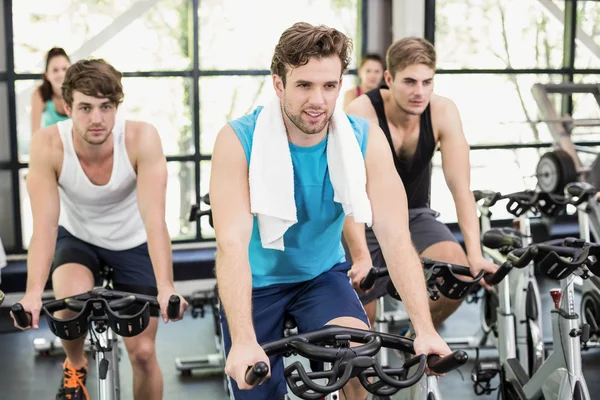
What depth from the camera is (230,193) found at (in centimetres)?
208

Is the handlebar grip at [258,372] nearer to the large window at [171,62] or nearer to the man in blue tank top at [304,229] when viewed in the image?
the man in blue tank top at [304,229]

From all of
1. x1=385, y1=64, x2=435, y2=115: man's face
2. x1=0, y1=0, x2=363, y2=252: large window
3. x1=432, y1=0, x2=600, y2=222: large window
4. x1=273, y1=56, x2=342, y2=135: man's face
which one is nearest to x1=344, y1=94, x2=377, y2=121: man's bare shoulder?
x1=385, y1=64, x2=435, y2=115: man's face

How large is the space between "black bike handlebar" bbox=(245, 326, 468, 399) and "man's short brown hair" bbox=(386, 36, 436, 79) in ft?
5.18

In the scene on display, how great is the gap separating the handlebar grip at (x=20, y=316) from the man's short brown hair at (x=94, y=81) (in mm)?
767

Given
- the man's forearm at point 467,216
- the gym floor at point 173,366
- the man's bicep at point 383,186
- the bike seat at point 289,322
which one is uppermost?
the man's bicep at point 383,186

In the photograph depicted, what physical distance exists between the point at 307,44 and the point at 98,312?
887mm

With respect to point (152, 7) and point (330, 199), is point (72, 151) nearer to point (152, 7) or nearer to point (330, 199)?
point (330, 199)

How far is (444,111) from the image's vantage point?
11.0 ft

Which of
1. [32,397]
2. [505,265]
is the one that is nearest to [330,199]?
[505,265]

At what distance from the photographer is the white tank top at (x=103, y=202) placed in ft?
9.77

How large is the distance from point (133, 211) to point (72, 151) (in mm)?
328

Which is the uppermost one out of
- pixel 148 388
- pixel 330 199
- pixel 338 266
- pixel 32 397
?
pixel 330 199

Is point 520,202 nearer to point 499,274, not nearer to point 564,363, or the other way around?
point 564,363

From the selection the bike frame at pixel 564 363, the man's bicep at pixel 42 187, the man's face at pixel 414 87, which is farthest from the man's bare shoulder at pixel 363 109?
the man's bicep at pixel 42 187
